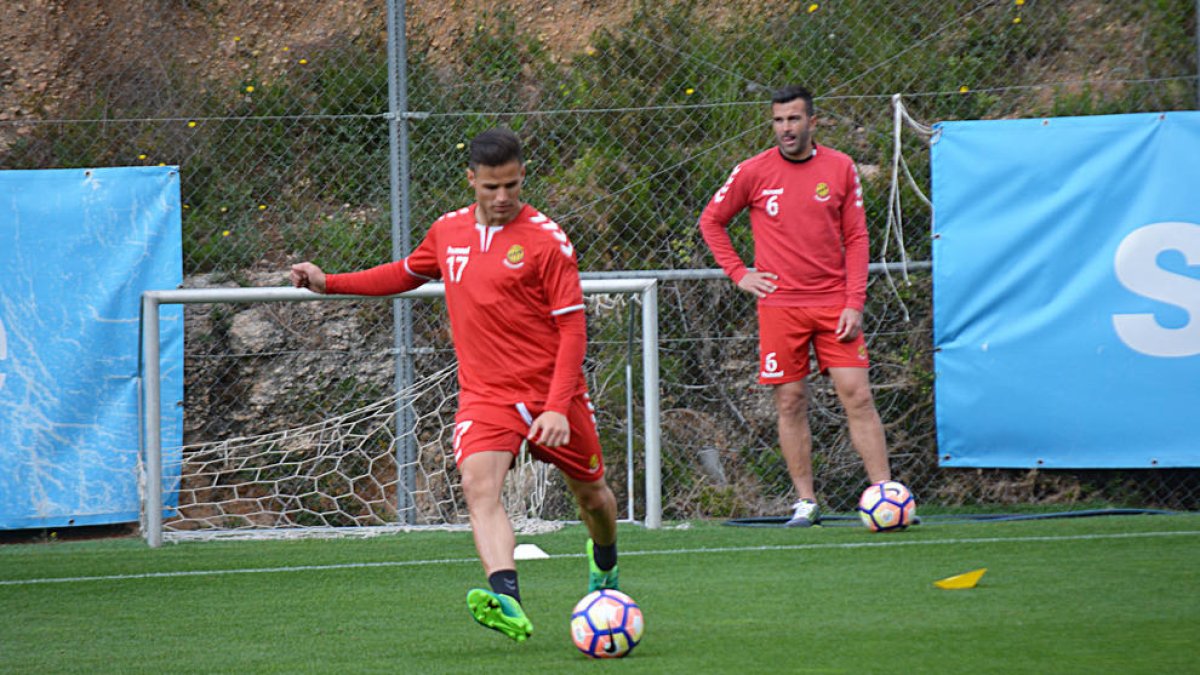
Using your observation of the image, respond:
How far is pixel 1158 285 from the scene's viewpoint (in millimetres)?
8422

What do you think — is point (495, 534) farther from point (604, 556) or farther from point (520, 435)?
point (604, 556)

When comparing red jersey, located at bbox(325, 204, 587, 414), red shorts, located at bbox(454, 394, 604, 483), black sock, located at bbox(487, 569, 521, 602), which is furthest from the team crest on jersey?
black sock, located at bbox(487, 569, 521, 602)

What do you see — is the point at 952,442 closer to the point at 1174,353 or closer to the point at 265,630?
the point at 1174,353

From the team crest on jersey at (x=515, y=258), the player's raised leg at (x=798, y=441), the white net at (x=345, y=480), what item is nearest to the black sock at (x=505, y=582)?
the team crest on jersey at (x=515, y=258)

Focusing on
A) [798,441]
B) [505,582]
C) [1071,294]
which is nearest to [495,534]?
[505,582]

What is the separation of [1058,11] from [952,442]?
3.66m

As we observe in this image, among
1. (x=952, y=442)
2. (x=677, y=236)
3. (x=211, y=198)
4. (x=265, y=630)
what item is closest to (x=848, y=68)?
(x=677, y=236)

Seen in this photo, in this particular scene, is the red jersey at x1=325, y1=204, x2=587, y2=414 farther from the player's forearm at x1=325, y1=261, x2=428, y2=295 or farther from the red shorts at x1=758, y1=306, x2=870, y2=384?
the red shorts at x1=758, y1=306, x2=870, y2=384

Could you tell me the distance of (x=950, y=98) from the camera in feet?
32.9

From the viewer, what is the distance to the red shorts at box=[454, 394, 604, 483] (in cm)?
483

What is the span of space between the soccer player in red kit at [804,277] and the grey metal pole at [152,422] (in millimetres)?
3066

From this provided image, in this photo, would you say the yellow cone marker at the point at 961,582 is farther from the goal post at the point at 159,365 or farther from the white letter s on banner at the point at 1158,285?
the white letter s on banner at the point at 1158,285

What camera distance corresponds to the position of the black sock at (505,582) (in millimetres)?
4520

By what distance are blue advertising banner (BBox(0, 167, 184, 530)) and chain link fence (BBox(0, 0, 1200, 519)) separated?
2.67ft
